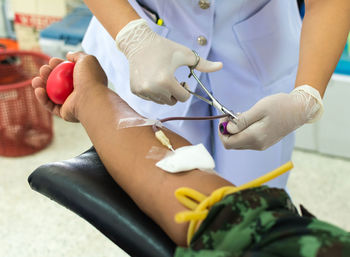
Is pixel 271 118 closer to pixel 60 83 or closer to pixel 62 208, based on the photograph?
pixel 60 83

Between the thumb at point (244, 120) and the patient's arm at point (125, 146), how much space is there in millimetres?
144

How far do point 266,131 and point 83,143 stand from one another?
1607mm

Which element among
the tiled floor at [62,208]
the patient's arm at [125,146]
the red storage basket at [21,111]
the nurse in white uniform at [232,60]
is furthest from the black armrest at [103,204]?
the red storage basket at [21,111]

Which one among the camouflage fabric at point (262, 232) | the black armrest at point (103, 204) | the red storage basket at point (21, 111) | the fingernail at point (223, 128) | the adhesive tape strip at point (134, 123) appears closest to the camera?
the camouflage fabric at point (262, 232)

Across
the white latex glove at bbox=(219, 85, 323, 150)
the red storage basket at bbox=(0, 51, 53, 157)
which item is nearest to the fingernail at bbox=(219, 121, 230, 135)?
the white latex glove at bbox=(219, 85, 323, 150)

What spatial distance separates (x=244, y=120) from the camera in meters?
1.04

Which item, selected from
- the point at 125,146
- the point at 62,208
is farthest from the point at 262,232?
the point at 62,208

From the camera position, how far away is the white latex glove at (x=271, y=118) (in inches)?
41.0

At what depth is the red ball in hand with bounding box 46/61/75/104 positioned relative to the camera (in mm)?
1092

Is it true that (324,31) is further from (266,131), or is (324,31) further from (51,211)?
(51,211)

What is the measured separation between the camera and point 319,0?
113cm

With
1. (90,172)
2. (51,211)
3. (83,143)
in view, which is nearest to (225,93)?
Answer: (90,172)

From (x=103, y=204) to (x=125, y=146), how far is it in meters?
0.14

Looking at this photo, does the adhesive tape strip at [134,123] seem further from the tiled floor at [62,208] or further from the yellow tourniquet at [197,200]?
the tiled floor at [62,208]
